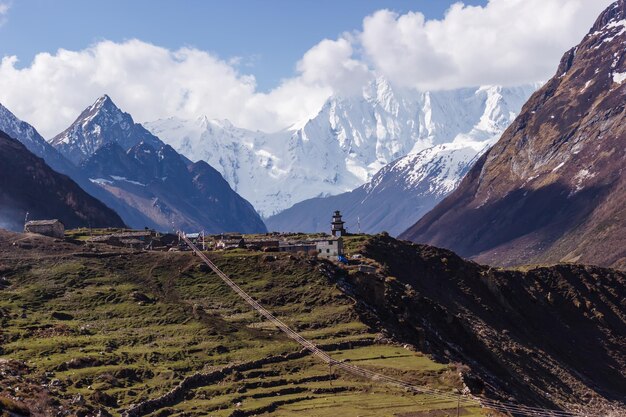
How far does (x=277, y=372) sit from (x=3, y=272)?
5238cm

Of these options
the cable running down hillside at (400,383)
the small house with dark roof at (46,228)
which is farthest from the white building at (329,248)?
the small house with dark roof at (46,228)

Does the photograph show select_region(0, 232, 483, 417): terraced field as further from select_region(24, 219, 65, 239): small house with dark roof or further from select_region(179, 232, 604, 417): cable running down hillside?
select_region(24, 219, 65, 239): small house with dark roof

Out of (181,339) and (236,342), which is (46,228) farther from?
(236,342)

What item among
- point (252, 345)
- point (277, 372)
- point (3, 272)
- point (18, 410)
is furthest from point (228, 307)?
point (18, 410)

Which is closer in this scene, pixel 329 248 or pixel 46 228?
pixel 329 248

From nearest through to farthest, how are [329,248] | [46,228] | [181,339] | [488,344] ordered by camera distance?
[181,339] → [488,344] → [329,248] → [46,228]

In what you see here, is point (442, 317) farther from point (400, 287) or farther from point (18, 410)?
point (18, 410)

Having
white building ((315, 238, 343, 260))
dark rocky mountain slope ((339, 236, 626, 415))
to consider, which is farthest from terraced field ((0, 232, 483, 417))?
white building ((315, 238, 343, 260))

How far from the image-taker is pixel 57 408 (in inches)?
3398

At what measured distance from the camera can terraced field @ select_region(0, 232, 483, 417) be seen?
330ft

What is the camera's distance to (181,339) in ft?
398

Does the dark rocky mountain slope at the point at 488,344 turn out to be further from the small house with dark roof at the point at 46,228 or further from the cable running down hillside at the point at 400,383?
the small house with dark roof at the point at 46,228

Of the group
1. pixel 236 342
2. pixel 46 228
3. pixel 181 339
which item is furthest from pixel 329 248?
pixel 181 339

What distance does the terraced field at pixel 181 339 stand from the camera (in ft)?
330
